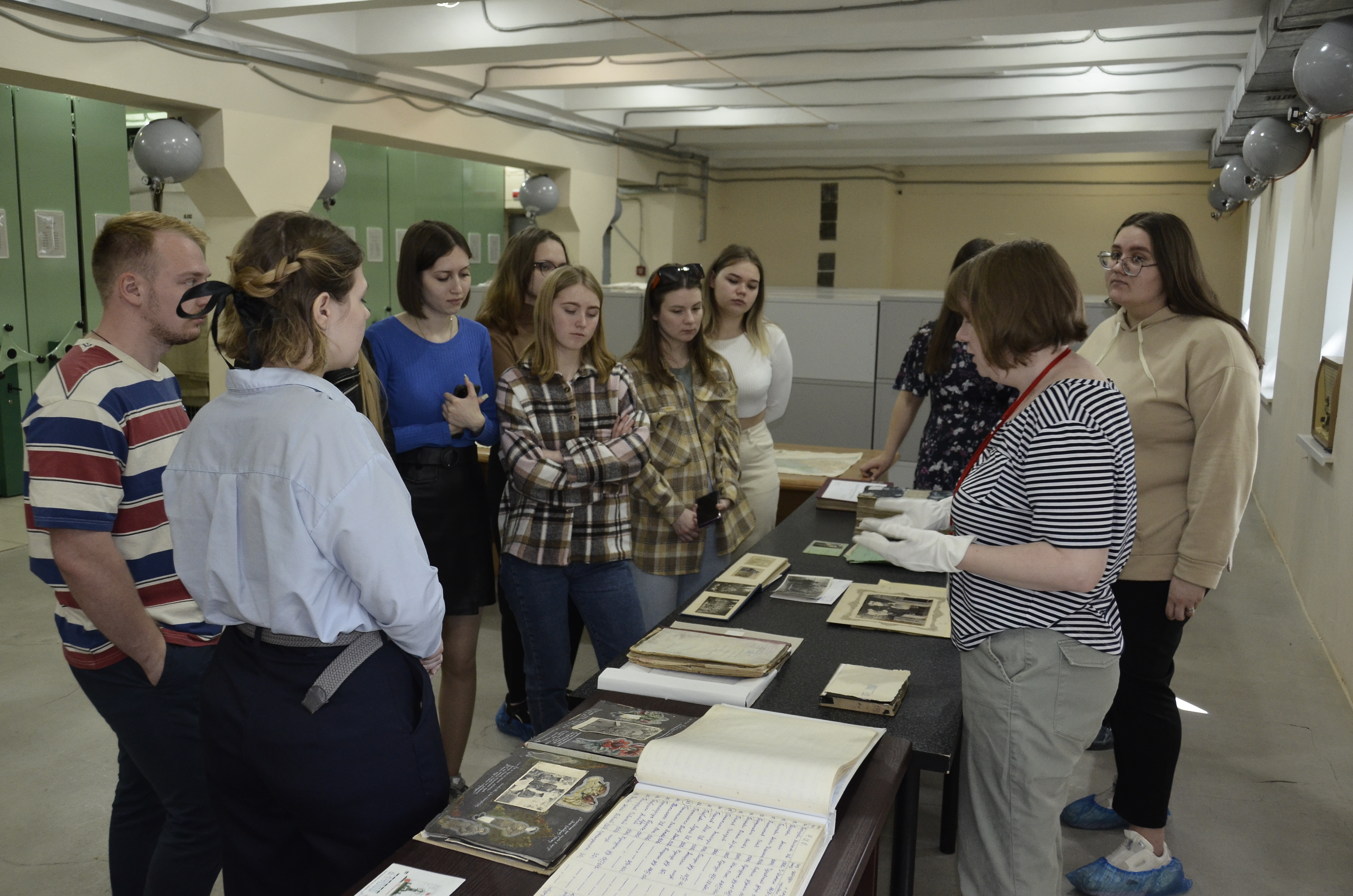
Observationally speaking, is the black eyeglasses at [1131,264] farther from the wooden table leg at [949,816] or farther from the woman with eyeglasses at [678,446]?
the wooden table leg at [949,816]

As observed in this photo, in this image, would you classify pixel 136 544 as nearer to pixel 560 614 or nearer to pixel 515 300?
pixel 560 614

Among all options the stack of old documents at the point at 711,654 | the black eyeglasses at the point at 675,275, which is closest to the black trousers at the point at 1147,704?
the stack of old documents at the point at 711,654

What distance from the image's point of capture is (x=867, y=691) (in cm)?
163

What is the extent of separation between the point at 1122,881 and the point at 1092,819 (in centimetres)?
32

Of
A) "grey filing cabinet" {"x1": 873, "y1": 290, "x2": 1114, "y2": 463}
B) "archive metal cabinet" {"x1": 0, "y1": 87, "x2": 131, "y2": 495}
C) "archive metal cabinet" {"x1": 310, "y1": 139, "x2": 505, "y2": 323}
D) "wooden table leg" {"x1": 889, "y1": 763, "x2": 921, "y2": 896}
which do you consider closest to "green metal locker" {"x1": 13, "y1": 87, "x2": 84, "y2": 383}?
"archive metal cabinet" {"x1": 0, "y1": 87, "x2": 131, "y2": 495}

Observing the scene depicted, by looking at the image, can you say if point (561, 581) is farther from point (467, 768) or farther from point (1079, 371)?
point (1079, 371)

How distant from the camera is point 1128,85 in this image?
6309 mm

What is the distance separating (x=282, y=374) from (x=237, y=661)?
1.29 feet

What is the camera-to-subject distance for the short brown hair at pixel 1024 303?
1.49 meters

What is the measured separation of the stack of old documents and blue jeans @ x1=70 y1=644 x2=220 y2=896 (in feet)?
2.48

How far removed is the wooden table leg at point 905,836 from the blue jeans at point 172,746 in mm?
1151

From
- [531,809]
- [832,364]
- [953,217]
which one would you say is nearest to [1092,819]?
[531,809]

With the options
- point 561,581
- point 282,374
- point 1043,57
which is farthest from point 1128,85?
point 282,374

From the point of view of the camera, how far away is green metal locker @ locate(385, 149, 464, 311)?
331 inches
